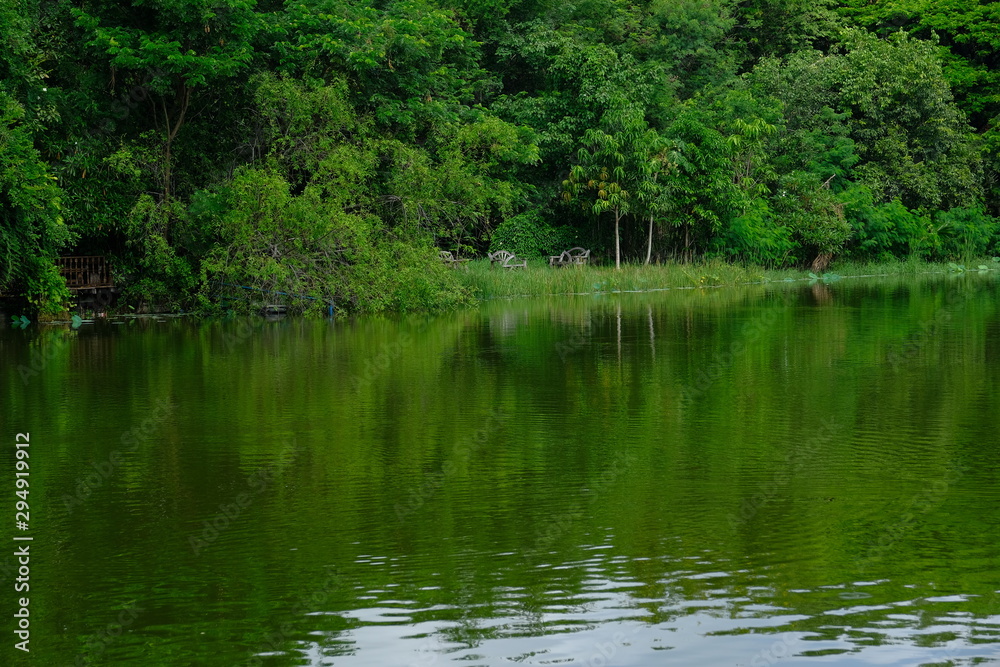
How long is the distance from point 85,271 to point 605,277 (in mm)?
16893

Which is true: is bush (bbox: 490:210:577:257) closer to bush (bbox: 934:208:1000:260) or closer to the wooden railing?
the wooden railing

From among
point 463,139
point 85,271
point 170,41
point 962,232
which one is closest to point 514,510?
point 170,41

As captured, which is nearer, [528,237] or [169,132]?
[169,132]

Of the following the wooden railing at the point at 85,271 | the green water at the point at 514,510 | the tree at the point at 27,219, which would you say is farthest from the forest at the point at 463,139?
the green water at the point at 514,510

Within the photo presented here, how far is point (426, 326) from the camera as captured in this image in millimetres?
26531

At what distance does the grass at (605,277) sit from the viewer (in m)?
37.3

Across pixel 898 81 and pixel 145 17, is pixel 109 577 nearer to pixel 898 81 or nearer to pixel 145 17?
pixel 145 17

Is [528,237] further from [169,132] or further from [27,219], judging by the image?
[27,219]

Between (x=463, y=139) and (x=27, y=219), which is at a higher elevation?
(x=463, y=139)

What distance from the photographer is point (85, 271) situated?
31.9 metres

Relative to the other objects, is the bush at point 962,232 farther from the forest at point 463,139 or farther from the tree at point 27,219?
the tree at point 27,219

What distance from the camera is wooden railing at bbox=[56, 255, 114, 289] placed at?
3122cm

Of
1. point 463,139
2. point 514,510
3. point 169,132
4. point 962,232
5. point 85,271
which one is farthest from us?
point 962,232

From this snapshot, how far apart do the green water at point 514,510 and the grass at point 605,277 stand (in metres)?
18.1
